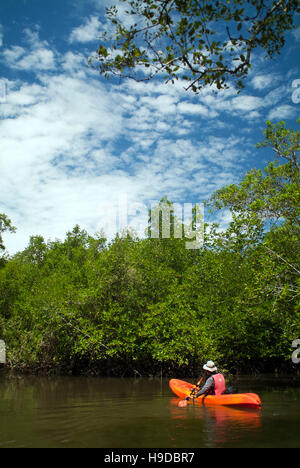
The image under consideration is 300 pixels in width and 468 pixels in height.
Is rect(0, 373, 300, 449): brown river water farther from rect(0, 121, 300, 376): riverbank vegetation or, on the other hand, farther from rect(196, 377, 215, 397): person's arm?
rect(0, 121, 300, 376): riverbank vegetation

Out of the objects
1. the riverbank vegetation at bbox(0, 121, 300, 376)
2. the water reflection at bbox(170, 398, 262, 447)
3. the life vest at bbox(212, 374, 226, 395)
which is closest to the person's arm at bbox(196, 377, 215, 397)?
the life vest at bbox(212, 374, 226, 395)

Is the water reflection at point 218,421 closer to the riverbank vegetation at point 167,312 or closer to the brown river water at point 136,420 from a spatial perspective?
the brown river water at point 136,420

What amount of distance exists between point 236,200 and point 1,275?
44.8 ft

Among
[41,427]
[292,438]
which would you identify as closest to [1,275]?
[41,427]

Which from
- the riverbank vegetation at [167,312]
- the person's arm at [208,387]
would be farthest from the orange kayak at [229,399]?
the riverbank vegetation at [167,312]

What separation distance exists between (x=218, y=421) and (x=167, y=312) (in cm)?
806

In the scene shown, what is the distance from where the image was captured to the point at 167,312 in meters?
15.4

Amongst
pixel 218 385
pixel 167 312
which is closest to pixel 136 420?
pixel 218 385

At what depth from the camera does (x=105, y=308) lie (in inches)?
647

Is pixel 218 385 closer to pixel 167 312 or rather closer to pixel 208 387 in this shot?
pixel 208 387

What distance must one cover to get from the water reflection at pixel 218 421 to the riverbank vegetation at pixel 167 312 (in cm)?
485

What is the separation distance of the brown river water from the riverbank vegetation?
2.45 m

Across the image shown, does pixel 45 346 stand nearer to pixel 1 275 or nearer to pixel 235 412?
pixel 1 275

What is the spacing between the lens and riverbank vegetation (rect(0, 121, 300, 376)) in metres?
13.3
